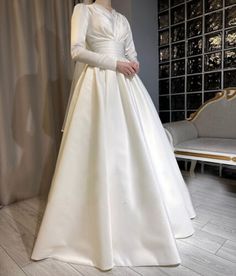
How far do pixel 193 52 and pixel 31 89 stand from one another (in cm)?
154

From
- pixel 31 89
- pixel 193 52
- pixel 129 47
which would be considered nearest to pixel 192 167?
pixel 193 52

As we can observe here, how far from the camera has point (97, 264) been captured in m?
0.99

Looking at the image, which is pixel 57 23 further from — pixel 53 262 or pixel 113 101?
pixel 53 262

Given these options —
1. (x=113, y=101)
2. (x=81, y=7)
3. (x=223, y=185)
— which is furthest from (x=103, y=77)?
(x=223, y=185)

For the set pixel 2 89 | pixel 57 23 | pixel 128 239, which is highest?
pixel 57 23

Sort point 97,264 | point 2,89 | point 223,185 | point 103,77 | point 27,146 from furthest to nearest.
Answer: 1. point 223,185
2. point 27,146
3. point 2,89
4. point 103,77
5. point 97,264

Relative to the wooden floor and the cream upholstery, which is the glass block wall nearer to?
the cream upholstery

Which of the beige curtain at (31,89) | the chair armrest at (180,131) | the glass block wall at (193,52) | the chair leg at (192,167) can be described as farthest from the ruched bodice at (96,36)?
the chair leg at (192,167)

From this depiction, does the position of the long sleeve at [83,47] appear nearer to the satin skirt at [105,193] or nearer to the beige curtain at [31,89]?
the satin skirt at [105,193]

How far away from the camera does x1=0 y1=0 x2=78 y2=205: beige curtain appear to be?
1656 millimetres

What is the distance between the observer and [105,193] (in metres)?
0.98

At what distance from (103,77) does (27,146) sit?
3.20 feet

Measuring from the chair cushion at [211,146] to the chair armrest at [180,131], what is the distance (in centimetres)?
5

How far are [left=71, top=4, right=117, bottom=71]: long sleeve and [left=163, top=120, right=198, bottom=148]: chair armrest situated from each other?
957mm
